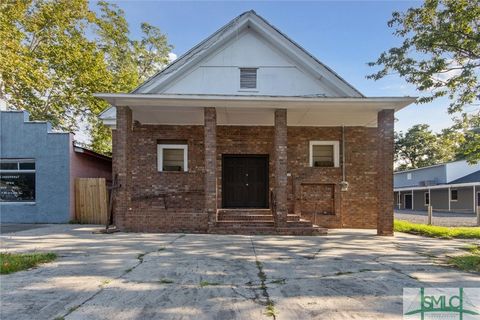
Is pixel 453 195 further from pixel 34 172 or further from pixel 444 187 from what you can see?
pixel 34 172

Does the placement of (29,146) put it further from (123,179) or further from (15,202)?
(123,179)

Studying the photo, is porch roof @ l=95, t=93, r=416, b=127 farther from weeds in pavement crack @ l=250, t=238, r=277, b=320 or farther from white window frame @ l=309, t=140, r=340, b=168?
weeds in pavement crack @ l=250, t=238, r=277, b=320

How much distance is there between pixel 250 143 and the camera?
44.8ft

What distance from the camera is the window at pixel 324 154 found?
13.7 m

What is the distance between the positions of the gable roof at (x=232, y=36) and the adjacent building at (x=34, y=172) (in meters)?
4.31

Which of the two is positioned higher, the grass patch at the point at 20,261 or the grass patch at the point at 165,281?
the grass patch at the point at 20,261

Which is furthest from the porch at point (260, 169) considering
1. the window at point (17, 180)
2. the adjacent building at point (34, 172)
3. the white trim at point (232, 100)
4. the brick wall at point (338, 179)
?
the window at point (17, 180)

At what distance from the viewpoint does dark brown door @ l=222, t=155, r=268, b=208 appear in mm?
13719

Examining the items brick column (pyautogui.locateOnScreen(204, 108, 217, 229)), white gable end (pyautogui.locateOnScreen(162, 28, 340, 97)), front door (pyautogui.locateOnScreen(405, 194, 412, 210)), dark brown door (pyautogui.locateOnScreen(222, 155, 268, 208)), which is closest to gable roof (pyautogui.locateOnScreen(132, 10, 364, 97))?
white gable end (pyautogui.locateOnScreen(162, 28, 340, 97))

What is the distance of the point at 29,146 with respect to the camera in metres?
13.5

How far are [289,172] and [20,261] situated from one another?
9.53 metres

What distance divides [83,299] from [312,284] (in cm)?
313

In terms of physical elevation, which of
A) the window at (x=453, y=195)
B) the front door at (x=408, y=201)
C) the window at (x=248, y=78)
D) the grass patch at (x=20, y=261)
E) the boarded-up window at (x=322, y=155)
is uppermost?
the window at (x=248, y=78)

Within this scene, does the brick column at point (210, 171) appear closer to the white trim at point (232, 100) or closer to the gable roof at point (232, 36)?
the white trim at point (232, 100)
